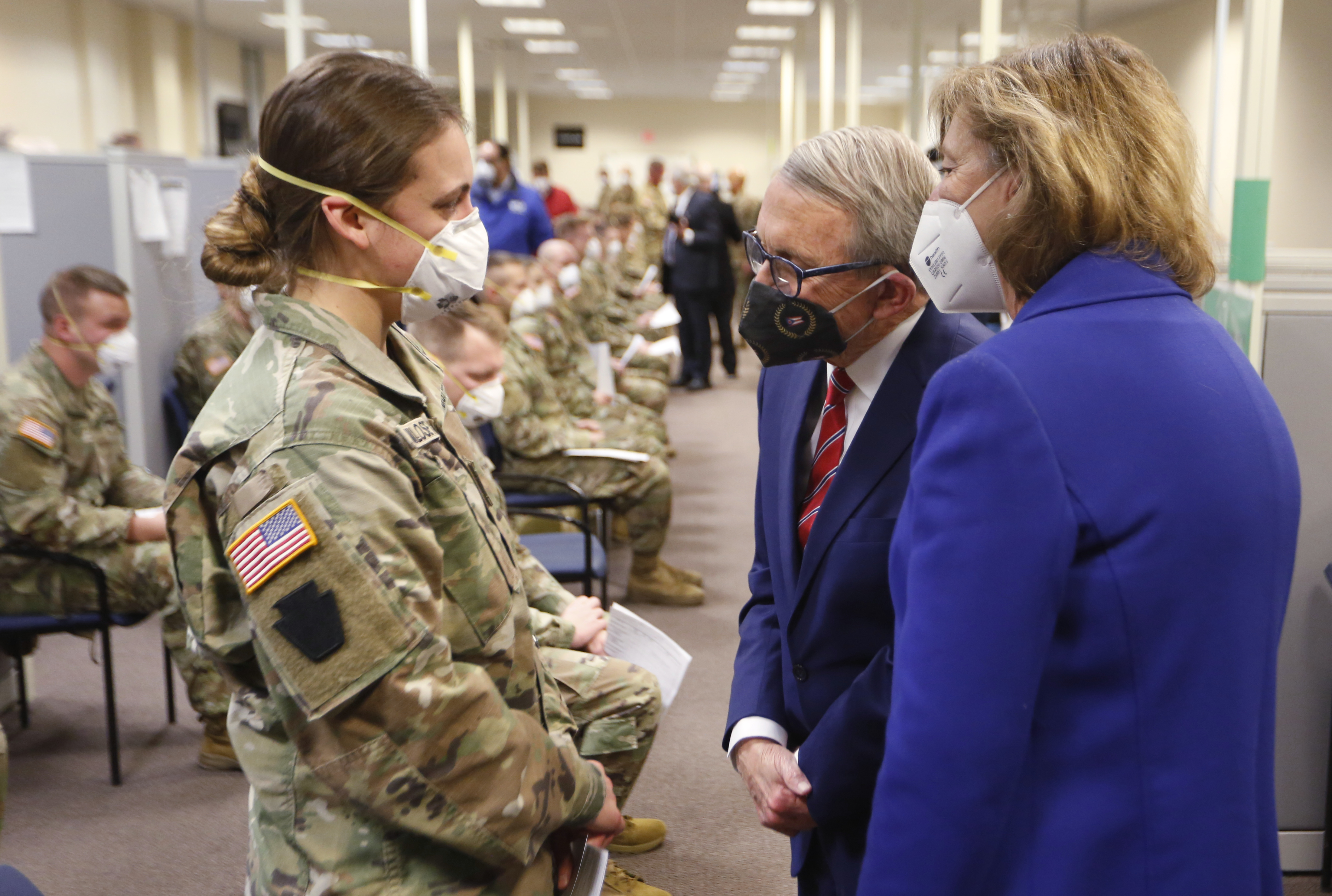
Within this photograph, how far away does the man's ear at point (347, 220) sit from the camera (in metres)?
1.12

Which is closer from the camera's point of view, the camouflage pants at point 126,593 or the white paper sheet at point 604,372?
the camouflage pants at point 126,593

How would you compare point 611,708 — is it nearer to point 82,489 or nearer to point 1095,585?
point 1095,585

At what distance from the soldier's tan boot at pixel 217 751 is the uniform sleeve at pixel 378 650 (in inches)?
76.3

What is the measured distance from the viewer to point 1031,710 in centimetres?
77

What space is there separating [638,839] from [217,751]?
1215 millimetres

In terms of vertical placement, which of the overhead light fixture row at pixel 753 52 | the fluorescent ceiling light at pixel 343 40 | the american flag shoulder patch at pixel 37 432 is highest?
the fluorescent ceiling light at pixel 343 40

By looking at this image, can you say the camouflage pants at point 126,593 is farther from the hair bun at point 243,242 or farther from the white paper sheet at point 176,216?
the hair bun at point 243,242

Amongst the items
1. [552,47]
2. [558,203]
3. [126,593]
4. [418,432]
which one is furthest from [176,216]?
[552,47]

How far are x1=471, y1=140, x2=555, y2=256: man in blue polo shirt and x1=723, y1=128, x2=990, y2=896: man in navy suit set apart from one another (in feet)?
15.4

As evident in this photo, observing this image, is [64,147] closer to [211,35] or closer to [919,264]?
[211,35]

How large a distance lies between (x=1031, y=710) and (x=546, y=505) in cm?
275

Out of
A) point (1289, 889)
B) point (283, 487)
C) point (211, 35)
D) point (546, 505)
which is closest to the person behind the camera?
point (283, 487)

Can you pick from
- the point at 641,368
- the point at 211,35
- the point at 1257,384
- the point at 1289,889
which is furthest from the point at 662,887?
the point at 211,35

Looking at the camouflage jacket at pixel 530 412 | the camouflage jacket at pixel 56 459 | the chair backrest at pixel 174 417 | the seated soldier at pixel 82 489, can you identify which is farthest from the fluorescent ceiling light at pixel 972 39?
the camouflage jacket at pixel 56 459
